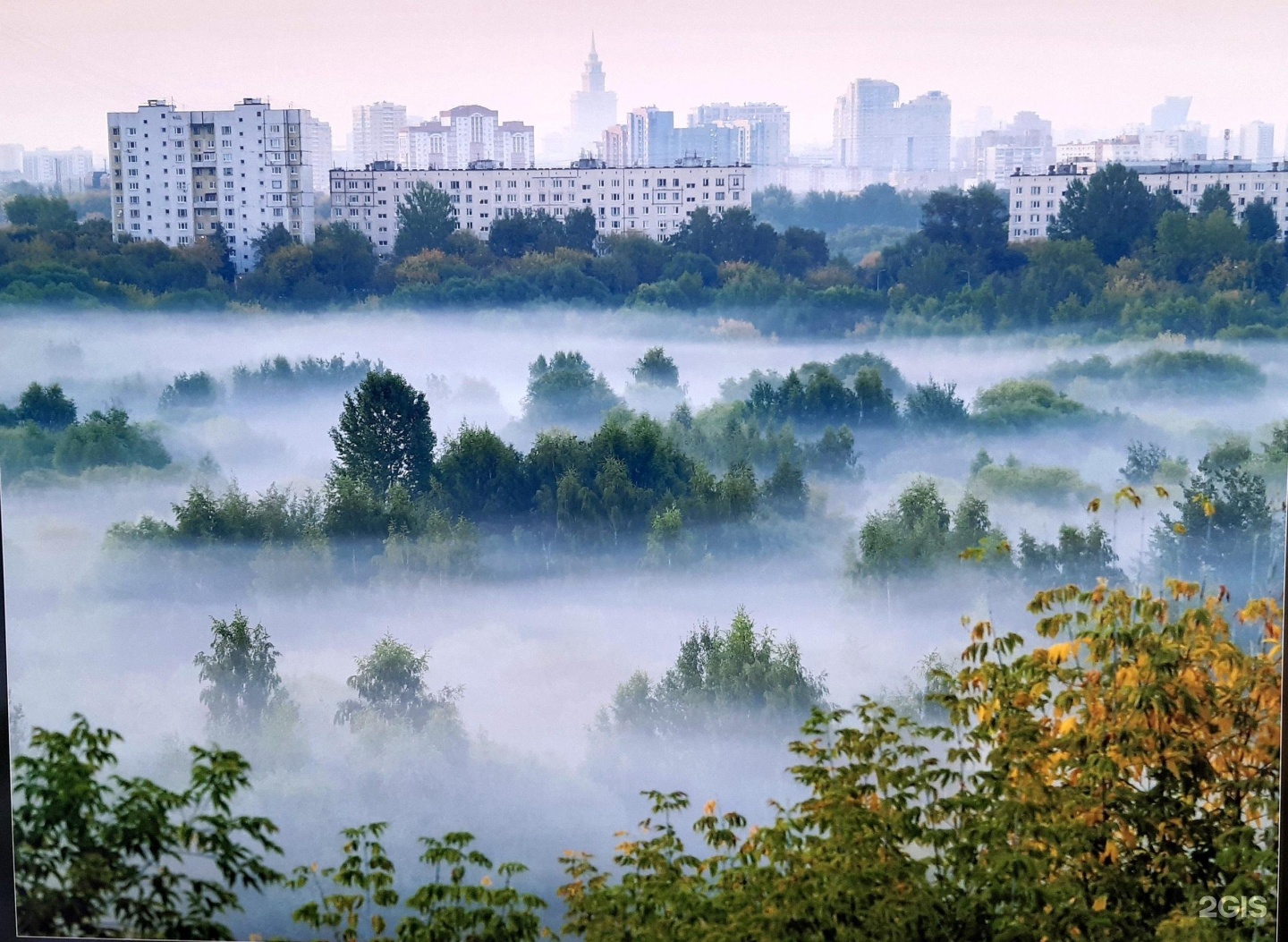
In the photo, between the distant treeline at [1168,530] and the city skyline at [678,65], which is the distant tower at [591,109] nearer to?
the city skyline at [678,65]

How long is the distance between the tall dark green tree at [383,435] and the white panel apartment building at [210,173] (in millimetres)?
503

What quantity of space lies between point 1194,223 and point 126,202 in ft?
9.88

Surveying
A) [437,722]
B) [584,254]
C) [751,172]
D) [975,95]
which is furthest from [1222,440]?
[437,722]

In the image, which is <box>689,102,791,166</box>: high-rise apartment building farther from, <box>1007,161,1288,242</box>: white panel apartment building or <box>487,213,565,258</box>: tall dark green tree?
<box>1007,161,1288,242</box>: white panel apartment building

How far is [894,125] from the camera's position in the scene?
4035mm

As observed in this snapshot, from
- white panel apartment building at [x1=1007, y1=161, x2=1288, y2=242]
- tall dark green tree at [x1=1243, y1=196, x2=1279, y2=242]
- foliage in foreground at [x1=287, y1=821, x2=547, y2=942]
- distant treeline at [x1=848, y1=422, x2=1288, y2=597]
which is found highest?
white panel apartment building at [x1=1007, y1=161, x2=1288, y2=242]

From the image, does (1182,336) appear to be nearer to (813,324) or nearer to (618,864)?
(813,324)

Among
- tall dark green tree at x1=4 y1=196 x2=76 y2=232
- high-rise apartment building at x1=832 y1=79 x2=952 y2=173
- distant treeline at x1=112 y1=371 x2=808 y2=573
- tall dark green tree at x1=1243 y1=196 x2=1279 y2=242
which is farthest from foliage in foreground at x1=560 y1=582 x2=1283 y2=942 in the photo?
tall dark green tree at x1=4 y1=196 x2=76 y2=232

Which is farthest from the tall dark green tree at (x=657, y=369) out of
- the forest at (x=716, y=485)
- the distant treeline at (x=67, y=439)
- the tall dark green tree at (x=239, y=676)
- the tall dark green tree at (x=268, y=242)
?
the distant treeline at (x=67, y=439)

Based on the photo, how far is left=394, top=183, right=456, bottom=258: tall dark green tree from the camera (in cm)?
430

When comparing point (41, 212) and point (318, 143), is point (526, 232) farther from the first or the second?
point (41, 212)

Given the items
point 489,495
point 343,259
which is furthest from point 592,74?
point 489,495

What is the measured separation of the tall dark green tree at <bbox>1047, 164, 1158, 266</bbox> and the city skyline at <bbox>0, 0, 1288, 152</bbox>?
15 cm

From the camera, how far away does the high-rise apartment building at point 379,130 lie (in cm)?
420
